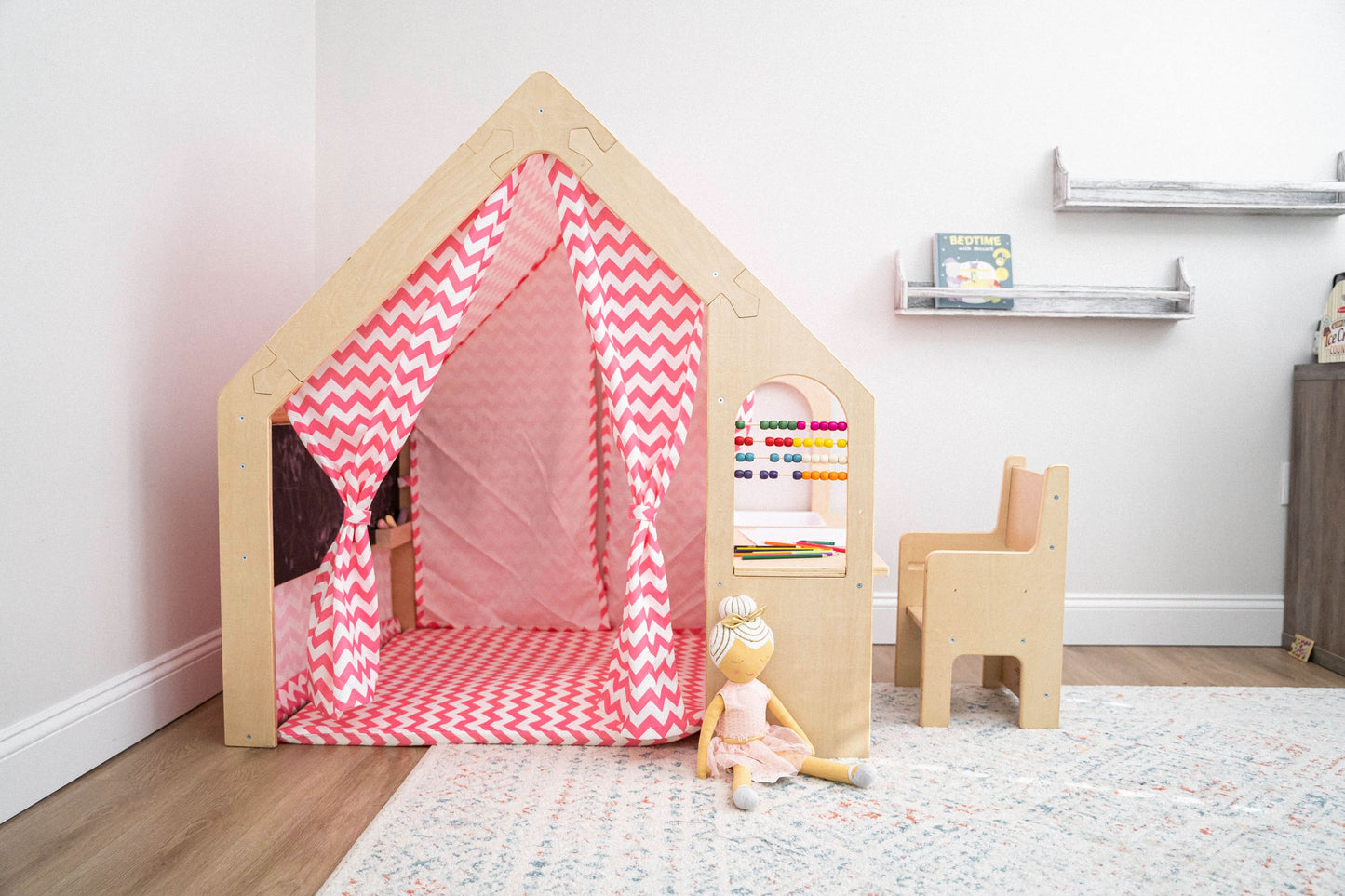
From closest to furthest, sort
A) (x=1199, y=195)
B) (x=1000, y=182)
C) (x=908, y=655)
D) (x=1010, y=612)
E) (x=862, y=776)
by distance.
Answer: (x=862, y=776) < (x=1010, y=612) < (x=908, y=655) < (x=1199, y=195) < (x=1000, y=182)

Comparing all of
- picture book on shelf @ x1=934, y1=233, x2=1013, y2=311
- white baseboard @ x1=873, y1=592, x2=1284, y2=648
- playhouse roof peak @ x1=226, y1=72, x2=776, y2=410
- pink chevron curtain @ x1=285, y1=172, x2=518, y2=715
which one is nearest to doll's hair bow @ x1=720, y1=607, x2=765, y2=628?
playhouse roof peak @ x1=226, y1=72, x2=776, y2=410

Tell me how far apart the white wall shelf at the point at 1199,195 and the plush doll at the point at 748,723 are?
199 cm

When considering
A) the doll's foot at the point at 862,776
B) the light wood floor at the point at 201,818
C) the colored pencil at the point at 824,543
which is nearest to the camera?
the light wood floor at the point at 201,818

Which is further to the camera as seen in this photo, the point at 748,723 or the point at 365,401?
the point at 365,401

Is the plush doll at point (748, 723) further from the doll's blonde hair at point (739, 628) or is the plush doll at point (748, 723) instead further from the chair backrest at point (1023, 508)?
the chair backrest at point (1023, 508)

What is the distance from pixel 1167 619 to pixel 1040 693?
121cm

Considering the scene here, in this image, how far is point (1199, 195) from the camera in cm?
306

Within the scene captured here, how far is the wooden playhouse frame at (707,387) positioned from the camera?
2.09 m

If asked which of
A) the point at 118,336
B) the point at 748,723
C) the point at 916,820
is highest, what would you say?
the point at 118,336

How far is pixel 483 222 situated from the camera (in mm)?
2146

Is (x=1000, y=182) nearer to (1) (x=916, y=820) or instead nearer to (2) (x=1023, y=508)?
(2) (x=1023, y=508)

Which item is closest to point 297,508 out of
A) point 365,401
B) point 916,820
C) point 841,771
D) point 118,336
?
point 365,401

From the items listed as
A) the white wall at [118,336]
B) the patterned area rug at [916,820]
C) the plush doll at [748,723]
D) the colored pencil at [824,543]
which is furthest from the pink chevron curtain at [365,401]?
the colored pencil at [824,543]

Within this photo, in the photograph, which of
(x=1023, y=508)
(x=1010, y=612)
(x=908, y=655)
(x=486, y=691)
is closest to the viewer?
(x=1010, y=612)
